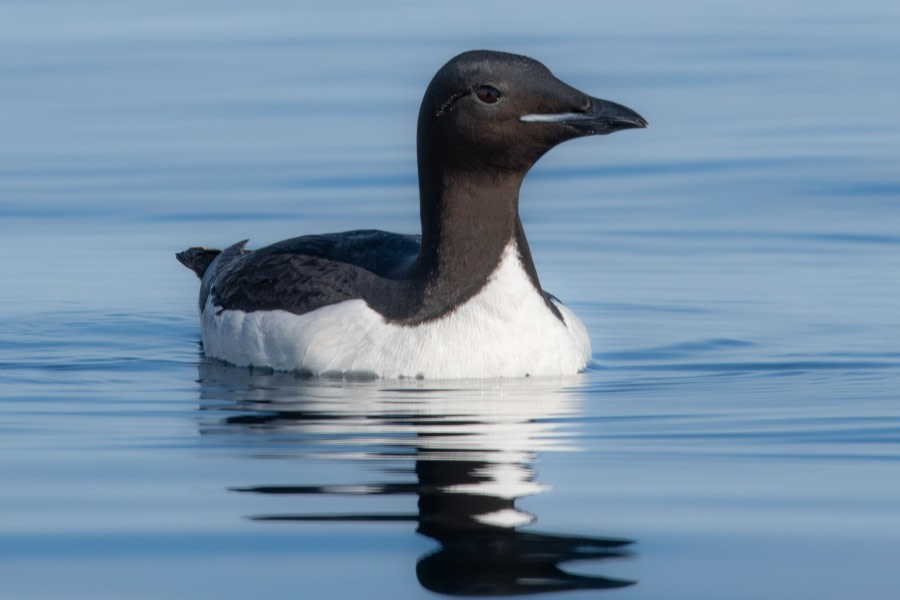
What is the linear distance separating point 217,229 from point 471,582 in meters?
9.22

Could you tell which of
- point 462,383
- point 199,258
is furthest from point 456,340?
point 199,258

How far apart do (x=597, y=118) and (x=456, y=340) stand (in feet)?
4.06

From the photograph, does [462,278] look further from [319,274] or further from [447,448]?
[447,448]

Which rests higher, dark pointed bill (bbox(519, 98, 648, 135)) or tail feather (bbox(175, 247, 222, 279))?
dark pointed bill (bbox(519, 98, 648, 135))

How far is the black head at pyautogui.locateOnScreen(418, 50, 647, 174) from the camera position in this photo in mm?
9336

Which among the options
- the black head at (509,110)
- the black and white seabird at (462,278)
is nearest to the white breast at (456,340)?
the black and white seabird at (462,278)

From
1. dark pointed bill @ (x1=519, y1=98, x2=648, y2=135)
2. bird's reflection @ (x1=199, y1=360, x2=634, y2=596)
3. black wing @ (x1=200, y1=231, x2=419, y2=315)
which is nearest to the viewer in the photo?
bird's reflection @ (x1=199, y1=360, x2=634, y2=596)

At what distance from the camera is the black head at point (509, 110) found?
30.6 ft

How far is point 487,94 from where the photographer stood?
9.40 meters

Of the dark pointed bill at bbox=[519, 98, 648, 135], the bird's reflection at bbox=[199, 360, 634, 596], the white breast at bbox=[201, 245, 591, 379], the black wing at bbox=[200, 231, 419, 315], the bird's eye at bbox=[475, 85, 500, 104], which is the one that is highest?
the bird's eye at bbox=[475, 85, 500, 104]

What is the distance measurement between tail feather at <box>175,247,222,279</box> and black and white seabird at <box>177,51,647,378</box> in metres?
2.01

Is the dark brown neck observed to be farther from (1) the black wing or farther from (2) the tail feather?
(2) the tail feather

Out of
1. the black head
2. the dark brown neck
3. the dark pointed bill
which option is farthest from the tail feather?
the dark pointed bill

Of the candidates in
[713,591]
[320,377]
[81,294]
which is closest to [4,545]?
[713,591]
